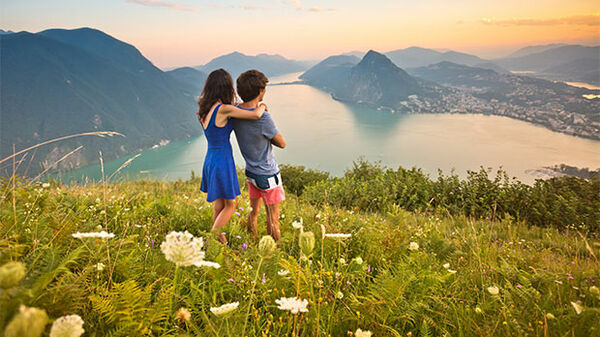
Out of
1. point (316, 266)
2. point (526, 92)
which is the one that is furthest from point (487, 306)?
point (526, 92)

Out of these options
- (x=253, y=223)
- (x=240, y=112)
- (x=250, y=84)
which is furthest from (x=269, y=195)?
(x=250, y=84)

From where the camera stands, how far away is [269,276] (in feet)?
6.86

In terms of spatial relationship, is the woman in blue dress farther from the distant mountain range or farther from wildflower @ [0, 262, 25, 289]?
the distant mountain range

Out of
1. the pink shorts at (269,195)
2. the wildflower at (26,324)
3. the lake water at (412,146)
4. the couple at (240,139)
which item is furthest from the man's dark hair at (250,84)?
the lake water at (412,146)

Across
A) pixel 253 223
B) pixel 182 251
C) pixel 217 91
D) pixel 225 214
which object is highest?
pixel 217 91

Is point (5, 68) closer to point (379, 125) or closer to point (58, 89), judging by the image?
point (58, 89)

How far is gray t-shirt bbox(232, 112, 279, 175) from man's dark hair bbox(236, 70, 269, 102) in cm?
28

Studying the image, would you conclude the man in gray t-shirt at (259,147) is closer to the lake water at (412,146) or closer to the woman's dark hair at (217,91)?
the woman's dark hair at (217,91)

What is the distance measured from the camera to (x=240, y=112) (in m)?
3.54

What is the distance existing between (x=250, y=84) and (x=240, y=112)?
0.36 meters

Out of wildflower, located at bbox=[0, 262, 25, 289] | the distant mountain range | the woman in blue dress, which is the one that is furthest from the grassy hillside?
the distant mountain range

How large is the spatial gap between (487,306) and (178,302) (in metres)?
1.76

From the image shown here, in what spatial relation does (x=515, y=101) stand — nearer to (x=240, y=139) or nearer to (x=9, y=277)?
(x=240, y=139)

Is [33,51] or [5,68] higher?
[33,51]
